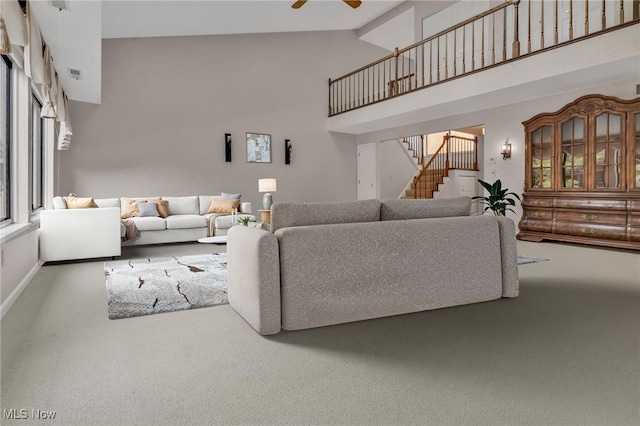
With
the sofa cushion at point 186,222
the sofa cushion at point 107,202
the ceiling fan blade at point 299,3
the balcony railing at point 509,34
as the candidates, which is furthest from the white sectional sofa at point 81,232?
the balcony railing at point 509,34

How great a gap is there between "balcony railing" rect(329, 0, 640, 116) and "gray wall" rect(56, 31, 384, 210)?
89cm

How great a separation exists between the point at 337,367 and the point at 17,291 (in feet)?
9.75

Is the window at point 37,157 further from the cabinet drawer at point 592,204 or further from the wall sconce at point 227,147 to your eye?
the cabinet drawer at point 592,204

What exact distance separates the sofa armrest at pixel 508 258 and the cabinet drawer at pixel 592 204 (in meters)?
3.39

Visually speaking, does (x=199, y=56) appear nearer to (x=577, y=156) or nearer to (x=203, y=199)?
(x=203, y=199)

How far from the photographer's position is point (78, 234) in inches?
203

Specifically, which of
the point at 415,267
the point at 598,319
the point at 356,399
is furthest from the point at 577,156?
the point at 356,399

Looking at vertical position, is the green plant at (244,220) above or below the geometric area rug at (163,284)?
above

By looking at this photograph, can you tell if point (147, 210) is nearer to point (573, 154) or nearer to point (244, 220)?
point (244, 220)

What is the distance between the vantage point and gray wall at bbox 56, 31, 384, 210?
781cm

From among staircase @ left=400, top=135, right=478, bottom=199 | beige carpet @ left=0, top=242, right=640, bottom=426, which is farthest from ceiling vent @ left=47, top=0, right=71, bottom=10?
staircase @ left=400, top=135, right=478, bottom=199

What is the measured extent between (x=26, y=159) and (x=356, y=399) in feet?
14.1

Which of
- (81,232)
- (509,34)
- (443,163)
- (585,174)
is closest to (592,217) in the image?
(585,174)

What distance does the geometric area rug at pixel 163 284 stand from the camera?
10.5 ft
